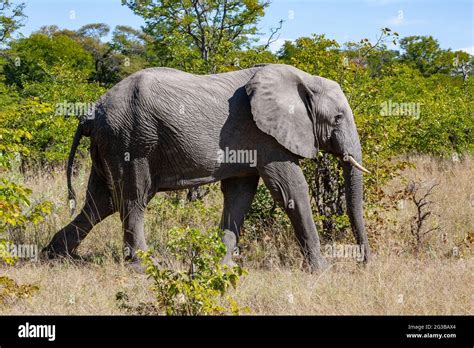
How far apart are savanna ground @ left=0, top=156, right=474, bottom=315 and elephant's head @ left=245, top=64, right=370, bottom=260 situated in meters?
0.75

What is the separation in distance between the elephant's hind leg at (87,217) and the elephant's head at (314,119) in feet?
6.62

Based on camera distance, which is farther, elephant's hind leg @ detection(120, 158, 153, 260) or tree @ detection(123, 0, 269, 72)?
tree @ detection(123, 0, 269, 72)

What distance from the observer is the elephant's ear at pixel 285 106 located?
22.4 feet

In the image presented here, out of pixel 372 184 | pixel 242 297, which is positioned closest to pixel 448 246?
pixel 372 184

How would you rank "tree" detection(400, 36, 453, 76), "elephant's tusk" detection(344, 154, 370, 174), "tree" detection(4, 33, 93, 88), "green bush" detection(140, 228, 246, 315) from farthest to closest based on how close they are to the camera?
"tree" detection(400, 36, 453, 76)
"tree" detection(4, 33, 93, 88)
"elephant's tusk" detection(344, 154, 370, 174)
"green bush" detection(140, 228, 246, 315)

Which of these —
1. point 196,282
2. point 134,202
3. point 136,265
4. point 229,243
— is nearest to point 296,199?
point 229,243

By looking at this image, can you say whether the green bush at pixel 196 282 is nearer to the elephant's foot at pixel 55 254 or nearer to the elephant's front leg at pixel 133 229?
the elephant's front leg at pixel 133 229

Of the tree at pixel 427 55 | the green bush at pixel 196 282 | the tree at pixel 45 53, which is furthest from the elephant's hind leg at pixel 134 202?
the tree at pixel 427 55

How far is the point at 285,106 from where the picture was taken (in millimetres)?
7000

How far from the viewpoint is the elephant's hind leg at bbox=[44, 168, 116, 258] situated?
7.44m

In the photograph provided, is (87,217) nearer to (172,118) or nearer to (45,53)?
(172,118)

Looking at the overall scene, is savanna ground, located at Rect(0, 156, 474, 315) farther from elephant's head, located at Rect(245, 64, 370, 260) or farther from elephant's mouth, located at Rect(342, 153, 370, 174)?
elephant's mouth, located at Rect(342, 153, 370, 174)

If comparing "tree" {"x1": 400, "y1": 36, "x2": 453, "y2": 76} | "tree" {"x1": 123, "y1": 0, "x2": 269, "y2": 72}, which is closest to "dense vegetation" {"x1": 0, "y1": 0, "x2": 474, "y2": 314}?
"tree" {"x1": 123, "y1": 0, "x2": 269, "y2": 72}
